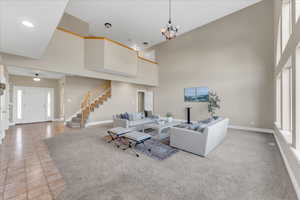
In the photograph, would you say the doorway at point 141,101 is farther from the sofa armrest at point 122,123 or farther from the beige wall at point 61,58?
the beige wall at point 61,58

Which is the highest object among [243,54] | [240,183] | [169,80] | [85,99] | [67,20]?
[67,20]

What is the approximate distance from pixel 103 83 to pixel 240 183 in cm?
803

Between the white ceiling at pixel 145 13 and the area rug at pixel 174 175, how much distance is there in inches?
234

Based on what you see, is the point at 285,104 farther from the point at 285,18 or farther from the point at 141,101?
the point at 141,101

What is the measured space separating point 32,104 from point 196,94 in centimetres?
970

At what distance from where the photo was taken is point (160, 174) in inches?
85.7

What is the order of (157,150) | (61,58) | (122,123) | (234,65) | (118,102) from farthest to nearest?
(118,102) → (234,65) → (122,123) → (61,58) → (157,150)

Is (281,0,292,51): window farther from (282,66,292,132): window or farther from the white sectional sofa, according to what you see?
the white sectional sofa

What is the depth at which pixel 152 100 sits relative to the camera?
930 centimetres

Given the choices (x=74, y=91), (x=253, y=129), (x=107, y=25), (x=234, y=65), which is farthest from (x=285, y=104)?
(x=74, y=91)

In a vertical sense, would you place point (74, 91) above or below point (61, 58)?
below

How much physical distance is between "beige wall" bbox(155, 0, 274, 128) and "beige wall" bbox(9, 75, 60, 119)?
25.6 ft

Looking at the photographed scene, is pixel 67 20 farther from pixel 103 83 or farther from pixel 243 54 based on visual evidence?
pixel 243 54

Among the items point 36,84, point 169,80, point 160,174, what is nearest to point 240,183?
point 160,174
